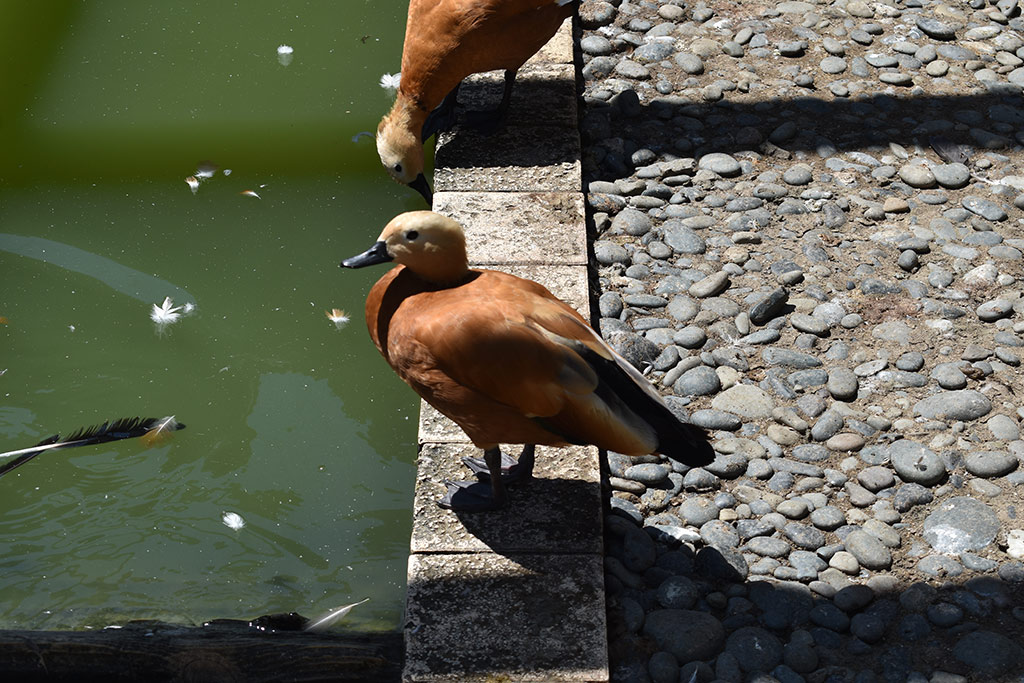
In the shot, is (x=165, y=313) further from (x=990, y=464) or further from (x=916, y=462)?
(x=990, y=464)

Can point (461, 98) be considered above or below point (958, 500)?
above

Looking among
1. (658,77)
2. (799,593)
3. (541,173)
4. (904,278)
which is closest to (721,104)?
(658,77)

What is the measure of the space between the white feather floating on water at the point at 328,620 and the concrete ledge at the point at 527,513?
385mm

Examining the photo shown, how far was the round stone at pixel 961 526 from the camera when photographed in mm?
3229

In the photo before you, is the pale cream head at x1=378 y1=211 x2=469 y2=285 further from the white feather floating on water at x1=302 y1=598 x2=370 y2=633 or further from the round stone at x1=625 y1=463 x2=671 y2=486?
the white feather floating on water at x1=302 y1=598 x2=370 y2=633

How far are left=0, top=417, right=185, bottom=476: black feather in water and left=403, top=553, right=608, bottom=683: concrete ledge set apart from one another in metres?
1.22

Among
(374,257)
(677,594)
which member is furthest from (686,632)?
(374,257)

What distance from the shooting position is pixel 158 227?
4.82 metres

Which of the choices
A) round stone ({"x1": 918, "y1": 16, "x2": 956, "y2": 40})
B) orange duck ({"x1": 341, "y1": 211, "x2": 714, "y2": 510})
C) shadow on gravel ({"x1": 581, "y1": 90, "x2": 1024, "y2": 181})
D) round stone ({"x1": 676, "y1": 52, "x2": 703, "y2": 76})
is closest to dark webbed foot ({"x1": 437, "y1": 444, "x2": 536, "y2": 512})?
orange duck ({"x1": 341, "y1": 211, "x2": 714, "y2": 510})

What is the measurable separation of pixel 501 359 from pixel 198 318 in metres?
2.05

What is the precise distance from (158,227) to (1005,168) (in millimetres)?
3947

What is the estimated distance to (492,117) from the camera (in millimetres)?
4969

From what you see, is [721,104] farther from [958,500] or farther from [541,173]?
[958,500]

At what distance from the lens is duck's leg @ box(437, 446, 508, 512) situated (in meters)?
3.17
